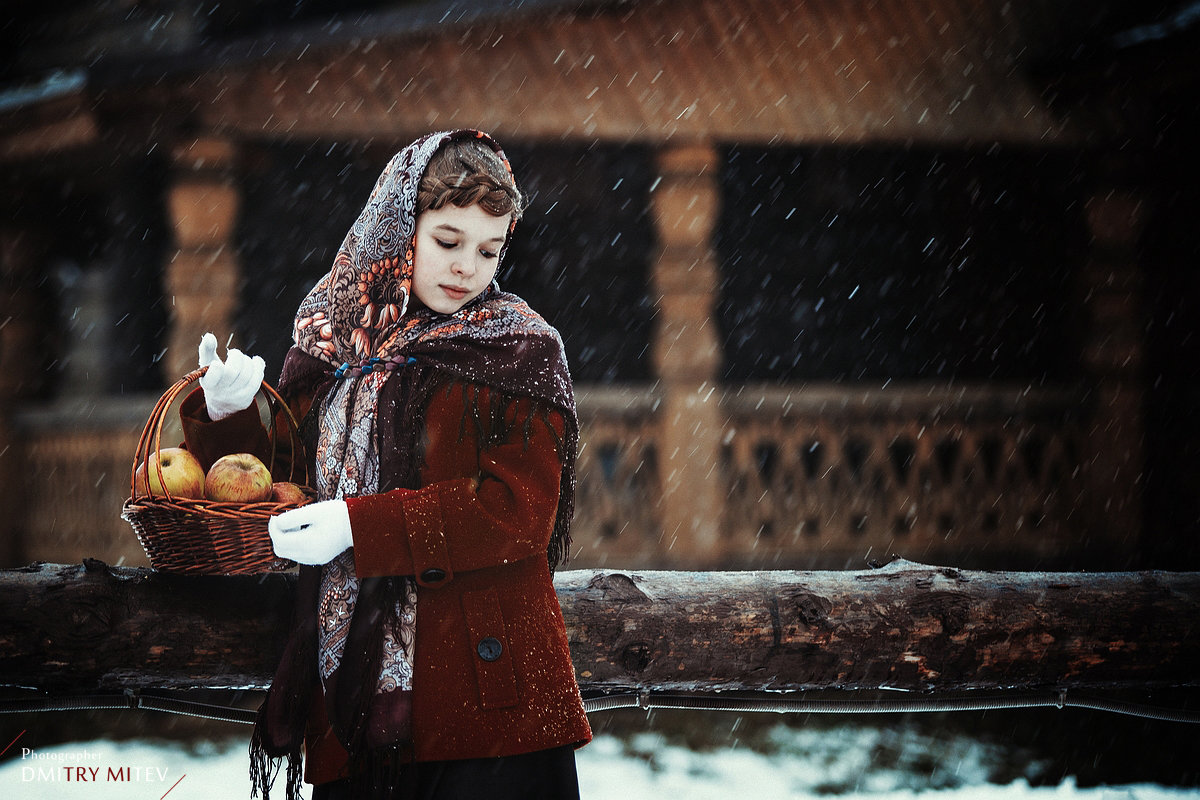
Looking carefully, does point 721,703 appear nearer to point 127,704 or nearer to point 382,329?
point 382,329

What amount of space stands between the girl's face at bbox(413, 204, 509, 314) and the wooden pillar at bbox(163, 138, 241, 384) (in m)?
4.72

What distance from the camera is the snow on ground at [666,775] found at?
391 centimetres

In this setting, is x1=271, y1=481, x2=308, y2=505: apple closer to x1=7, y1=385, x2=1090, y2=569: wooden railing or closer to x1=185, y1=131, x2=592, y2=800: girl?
x1=185, y1=131, x2=592, y2=800: girl

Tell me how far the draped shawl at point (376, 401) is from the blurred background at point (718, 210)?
4413 millimetres

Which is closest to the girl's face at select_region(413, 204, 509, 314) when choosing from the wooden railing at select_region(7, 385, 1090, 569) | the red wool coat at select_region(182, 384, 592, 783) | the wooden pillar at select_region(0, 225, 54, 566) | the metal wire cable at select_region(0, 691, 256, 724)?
the red wool coat at select_region(182, 384, 592, 783)

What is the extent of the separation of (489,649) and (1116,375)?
20.5 feet

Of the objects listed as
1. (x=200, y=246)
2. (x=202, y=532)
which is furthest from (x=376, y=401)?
(x=200, y=246)

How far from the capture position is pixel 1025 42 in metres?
6.88

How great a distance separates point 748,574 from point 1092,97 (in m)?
5.96

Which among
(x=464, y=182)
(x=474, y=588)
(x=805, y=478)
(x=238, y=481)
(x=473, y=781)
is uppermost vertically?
(x=464, y=182)

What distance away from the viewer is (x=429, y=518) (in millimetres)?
1710

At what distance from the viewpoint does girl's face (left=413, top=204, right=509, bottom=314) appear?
1.89 meters

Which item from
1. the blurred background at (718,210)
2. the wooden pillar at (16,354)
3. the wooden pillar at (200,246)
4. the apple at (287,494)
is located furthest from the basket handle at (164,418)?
the wooden pillar at (16,354)

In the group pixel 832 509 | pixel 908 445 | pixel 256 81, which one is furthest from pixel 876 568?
pixel 256 81
